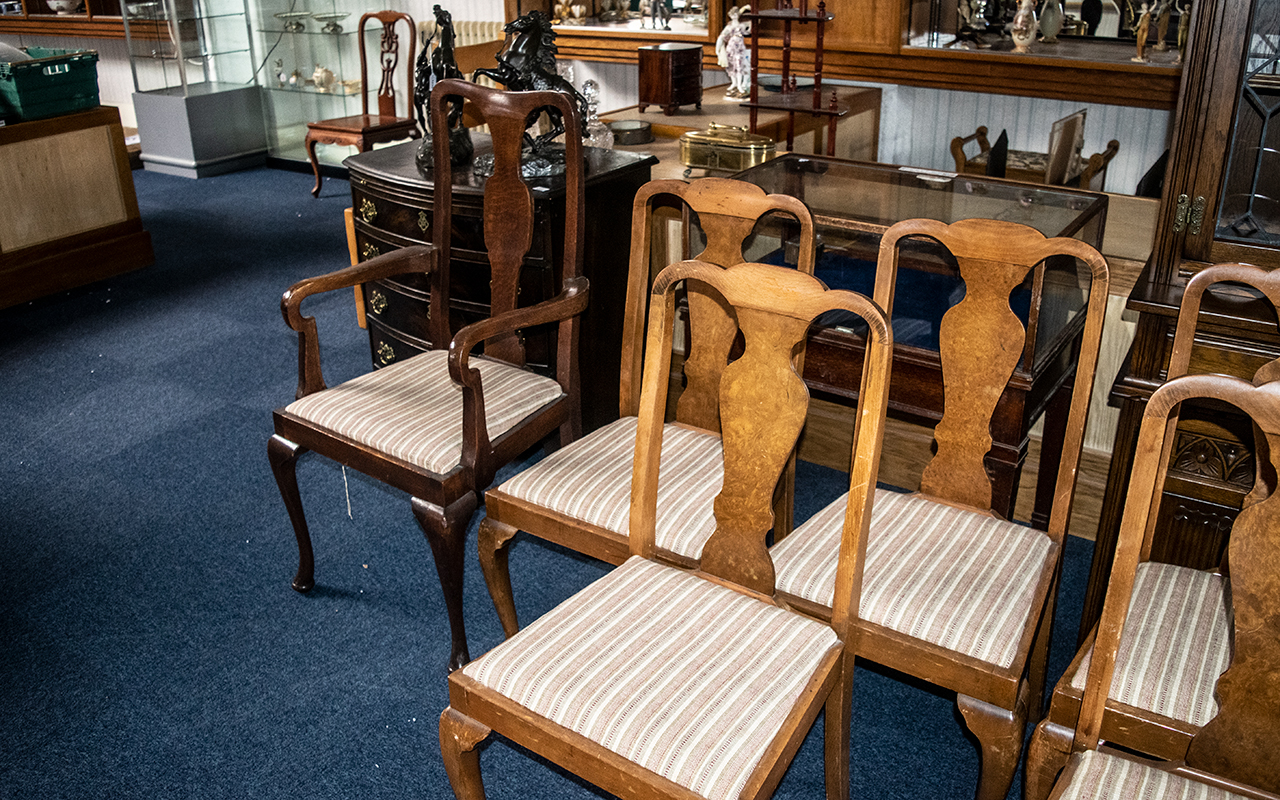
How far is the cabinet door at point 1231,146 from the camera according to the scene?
1.78m

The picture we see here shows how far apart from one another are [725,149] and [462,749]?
2.05 m

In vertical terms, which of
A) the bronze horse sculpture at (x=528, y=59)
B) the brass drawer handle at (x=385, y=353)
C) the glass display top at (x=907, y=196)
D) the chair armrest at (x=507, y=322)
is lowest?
the brass drawer handle at (x=385, y=353)

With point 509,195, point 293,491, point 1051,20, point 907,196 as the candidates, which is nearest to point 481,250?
point 509,195

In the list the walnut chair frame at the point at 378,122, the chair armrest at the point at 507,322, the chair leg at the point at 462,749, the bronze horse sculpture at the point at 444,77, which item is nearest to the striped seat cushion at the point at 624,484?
the chair armrest at the point at 507,322

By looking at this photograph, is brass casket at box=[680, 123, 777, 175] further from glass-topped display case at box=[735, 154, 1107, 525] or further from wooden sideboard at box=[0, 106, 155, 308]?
wooden sideboard at box=[0, 106, 155, 308]

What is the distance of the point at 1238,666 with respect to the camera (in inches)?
48.6

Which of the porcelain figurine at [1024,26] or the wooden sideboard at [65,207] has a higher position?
the porcelain figurine at [1024,26]

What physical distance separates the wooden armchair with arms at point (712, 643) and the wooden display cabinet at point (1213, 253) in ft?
2.68

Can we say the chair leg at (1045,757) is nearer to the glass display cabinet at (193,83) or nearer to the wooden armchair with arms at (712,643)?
the wooden armchair with arms at (712,643)

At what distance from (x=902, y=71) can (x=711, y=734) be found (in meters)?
3.85

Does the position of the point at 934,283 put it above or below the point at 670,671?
above

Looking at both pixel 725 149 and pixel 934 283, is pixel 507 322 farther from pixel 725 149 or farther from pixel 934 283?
pixel 725 149

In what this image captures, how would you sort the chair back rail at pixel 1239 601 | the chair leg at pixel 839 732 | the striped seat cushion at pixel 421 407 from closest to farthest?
the chair back rail at pixel 1239 601
the chair leg at pixel 839 732
the striped seat cushion at pixel 421 407

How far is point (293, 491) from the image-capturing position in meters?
2.42
